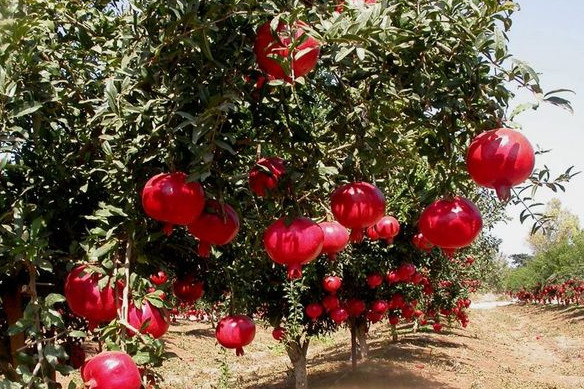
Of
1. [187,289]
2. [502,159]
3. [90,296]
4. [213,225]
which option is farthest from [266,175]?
[187,289]

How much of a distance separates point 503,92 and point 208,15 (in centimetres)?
75

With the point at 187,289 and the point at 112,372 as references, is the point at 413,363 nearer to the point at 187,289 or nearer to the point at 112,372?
the point at 187,289

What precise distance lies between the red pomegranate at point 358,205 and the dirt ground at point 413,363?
569cm

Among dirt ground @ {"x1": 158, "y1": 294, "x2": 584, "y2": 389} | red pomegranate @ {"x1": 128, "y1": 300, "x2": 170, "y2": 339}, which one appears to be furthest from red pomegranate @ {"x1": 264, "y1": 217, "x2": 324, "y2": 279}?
dirt ground @ {"x1": 158, "y1": 294, "x2": 584, "y2": 389}

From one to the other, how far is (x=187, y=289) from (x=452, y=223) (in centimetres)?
139

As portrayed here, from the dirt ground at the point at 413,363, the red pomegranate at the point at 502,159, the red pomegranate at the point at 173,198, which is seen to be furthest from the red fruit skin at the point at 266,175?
the dirt ground at the point at 413,363

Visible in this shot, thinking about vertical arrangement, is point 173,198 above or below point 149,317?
above

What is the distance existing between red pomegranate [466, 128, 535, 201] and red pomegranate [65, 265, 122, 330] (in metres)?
0.97

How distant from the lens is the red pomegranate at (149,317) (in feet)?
4.92

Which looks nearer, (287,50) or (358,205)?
(287,50)

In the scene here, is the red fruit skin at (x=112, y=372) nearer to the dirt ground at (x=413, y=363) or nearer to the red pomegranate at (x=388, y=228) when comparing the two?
the red pomegranate at (x=388, y=228)

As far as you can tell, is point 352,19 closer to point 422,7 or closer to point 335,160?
point 422,7

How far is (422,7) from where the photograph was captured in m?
1.42

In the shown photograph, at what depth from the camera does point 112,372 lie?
4.00ft
